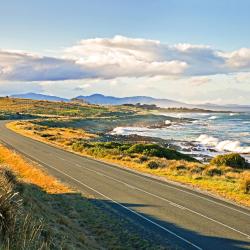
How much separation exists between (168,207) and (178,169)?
1428 centimetres

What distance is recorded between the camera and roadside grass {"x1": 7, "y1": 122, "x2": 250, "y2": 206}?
87.5 feet

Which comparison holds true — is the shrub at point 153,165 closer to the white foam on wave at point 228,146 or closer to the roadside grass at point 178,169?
the roadside grass at point 178,169

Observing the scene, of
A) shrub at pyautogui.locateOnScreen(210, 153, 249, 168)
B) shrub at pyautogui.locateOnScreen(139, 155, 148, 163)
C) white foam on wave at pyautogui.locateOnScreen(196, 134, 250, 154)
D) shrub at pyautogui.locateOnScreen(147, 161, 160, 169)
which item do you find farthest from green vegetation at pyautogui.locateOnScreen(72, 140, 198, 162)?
white foam on wave at pyautogui.locateOnScreen(196, 134, 250, 154)

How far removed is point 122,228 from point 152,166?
20168mm

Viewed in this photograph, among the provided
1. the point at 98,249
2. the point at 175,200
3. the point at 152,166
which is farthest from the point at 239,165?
the point at 98,249

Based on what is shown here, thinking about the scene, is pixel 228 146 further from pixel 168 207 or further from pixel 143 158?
pixel 168 207

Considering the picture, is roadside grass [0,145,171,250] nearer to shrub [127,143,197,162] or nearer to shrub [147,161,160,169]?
shrub [147,161,160,169]

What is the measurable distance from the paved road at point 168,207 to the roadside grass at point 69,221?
3.40ft

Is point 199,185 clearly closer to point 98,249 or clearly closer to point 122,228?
point 122,228

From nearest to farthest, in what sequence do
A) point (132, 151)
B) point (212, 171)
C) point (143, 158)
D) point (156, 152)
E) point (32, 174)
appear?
point (32, 174) → point (212, 171) → point (143, 158) → point (156, 152) → point (132, 151)

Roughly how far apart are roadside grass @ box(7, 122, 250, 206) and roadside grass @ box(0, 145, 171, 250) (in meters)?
8.61

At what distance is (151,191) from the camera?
85.2 ft

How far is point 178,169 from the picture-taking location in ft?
117

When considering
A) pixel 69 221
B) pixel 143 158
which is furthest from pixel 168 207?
pixel 143 158
